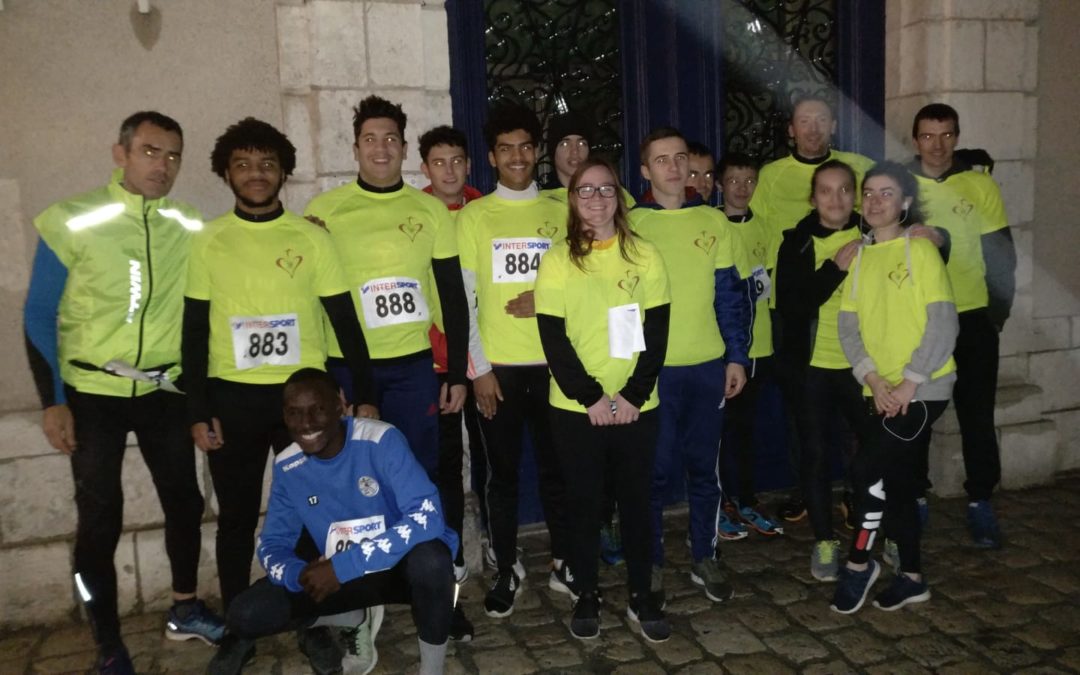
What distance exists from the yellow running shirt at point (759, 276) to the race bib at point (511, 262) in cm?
160

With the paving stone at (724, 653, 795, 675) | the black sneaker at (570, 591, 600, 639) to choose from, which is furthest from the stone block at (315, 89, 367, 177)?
the paving stone at (724, 653, 795, 675)

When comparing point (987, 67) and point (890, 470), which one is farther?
point (987, 67)

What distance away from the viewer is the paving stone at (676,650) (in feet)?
12.7

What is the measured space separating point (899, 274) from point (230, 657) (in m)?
3.48

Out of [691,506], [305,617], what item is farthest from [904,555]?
[305,617]

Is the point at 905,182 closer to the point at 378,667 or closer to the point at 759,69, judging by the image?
the point at 759,69

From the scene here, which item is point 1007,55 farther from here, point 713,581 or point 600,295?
point 713,581

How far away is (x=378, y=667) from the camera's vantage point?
3938 millimetres

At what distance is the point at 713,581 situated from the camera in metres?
4.44

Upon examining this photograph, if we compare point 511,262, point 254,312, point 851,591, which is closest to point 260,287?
point 254,312

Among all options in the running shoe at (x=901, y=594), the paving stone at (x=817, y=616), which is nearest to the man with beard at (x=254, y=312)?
the paving stone at (x=817, y=616)

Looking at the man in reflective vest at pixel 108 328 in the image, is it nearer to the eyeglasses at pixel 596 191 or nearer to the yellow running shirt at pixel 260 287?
the yellow running shirt at pixel 260 287

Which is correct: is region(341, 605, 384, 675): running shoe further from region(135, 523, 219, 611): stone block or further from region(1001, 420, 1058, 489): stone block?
region(1001, 420, 1058, 489): stone block

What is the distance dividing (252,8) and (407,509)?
9.33ft
